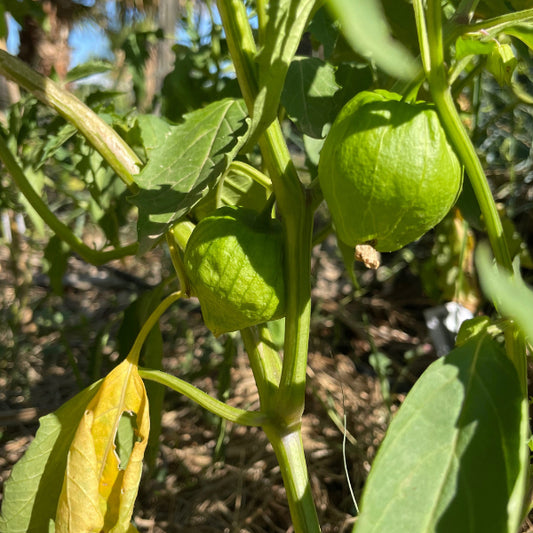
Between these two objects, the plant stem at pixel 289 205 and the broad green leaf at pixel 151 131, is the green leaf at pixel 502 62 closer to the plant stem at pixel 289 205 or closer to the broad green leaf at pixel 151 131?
the plant stem at pixel 289 205

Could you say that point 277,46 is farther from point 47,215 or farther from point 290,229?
point 47,215

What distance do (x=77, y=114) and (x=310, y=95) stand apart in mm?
280

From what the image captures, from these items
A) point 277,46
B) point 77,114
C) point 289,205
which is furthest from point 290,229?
point 77,114

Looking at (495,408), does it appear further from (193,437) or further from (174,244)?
(193,437)

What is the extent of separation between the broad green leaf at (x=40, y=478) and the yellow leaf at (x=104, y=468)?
0.07 meters

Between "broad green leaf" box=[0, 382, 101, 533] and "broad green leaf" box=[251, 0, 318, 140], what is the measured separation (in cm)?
43

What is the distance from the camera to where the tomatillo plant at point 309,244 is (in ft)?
1.42

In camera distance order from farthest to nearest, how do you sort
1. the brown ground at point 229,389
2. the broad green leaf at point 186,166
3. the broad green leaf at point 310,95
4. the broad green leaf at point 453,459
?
the brown ground at point 229,389 < the broad green leaf at point 310,95 < the broad green leaf at point 186,166 < the broad green leaf at point 453,459

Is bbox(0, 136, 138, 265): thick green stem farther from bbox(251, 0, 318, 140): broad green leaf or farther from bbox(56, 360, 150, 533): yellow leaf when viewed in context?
bbox(251, 0, 318, 140): broad green leaf

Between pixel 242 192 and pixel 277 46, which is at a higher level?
pixel 277 46

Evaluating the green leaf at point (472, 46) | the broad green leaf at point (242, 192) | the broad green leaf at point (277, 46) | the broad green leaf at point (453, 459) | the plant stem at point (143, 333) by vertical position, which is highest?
the broad green leaf at point (277, 46)

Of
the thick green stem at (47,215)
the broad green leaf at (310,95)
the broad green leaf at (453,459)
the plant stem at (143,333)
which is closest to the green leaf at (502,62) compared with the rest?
the broad green leaf at (310,95)

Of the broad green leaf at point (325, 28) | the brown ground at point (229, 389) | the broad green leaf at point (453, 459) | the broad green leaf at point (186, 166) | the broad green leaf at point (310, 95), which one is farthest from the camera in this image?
the brown ground at point (229, 389)

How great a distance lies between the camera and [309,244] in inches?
23.1
